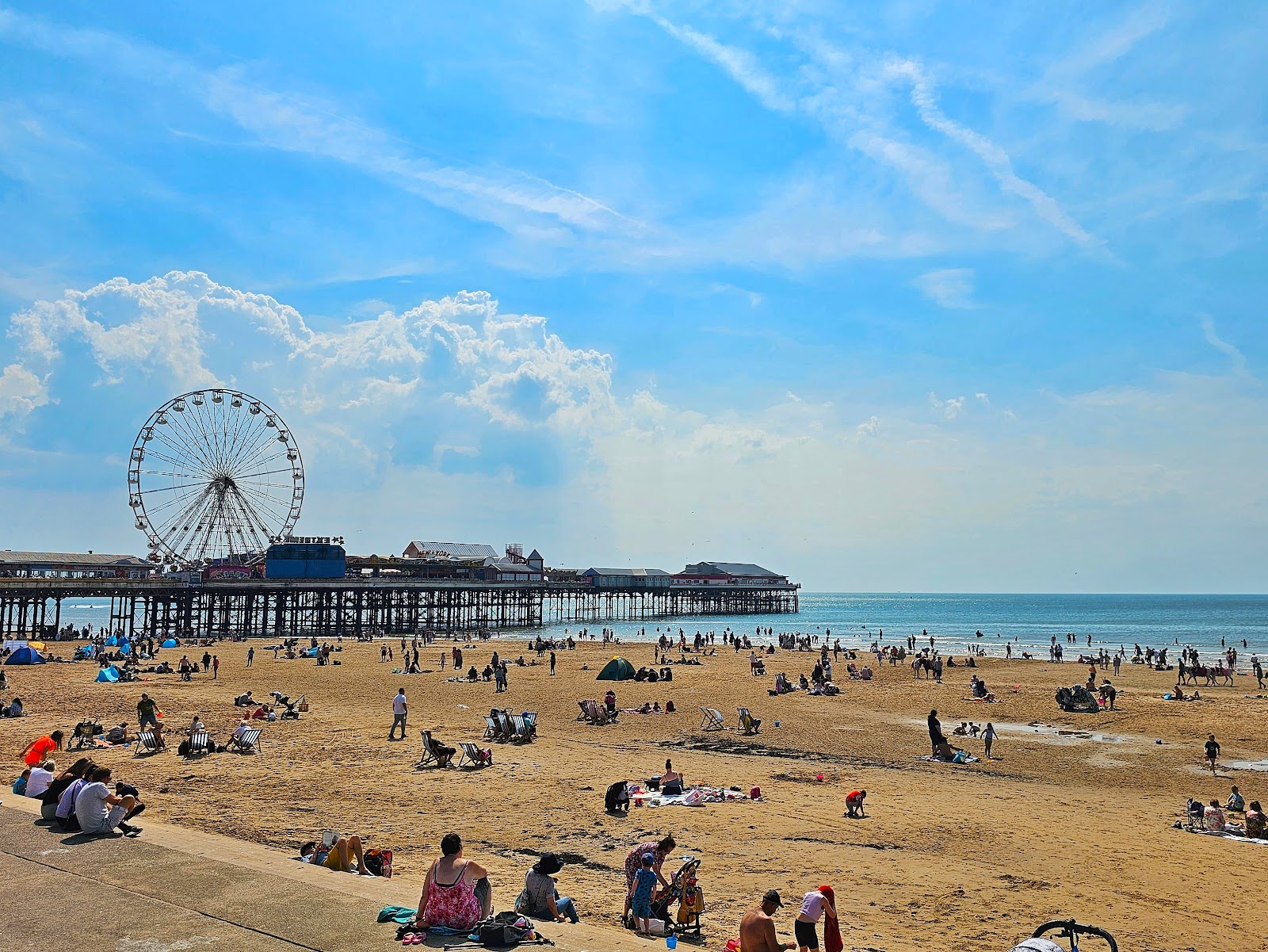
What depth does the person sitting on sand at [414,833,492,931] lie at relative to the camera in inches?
246

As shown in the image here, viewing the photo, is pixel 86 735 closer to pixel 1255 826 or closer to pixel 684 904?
pixel 684 904

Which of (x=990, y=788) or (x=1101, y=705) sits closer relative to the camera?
(x=990, y=788)

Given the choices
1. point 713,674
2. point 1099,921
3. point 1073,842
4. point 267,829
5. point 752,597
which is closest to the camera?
point 1099,921

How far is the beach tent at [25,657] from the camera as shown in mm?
33562

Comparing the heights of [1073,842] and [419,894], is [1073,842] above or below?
below

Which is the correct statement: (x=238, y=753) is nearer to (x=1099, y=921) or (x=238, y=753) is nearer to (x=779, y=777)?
(x=779, y=777)

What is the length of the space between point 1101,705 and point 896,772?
14061 millimetres

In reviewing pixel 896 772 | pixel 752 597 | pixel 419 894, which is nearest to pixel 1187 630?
pixel 752 597

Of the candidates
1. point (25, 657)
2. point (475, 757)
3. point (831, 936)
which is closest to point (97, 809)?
point (831, 936)

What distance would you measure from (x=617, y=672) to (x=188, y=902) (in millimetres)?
26211

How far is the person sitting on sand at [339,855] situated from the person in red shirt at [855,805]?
23.1 feet

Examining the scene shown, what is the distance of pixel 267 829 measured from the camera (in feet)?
35.6

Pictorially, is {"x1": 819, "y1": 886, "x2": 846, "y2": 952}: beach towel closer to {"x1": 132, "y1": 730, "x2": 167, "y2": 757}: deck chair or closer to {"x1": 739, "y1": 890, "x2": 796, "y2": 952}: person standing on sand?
{"x1": 739, "y1": 890, "x2": 796, "y2": 952}: person standing on sand

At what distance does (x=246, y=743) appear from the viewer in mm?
16531
